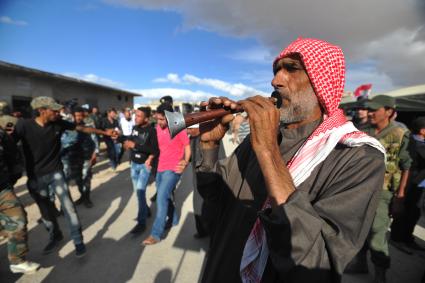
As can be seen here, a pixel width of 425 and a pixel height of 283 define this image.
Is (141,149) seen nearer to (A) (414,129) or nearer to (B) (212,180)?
(B) (212,180)

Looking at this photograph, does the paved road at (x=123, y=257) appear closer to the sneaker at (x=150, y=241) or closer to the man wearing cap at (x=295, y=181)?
the sneaker at (x=150, y=241)

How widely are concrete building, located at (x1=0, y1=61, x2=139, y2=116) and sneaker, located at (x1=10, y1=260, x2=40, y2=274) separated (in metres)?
9.34

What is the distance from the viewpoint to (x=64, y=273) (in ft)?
10.8

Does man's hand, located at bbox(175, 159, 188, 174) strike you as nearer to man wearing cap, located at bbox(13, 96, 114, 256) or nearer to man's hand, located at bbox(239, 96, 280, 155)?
man wearing cap, located at bbox(13, 96, 114, 256)

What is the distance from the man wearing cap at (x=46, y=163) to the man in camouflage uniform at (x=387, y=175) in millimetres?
3805

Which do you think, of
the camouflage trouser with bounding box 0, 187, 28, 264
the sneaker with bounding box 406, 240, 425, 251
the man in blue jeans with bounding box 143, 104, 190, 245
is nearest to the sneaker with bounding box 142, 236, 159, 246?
the man in blue jeans with bounding box 143, 104, 190, 245

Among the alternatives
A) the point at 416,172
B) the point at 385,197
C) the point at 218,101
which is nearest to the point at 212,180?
the point at 218,101

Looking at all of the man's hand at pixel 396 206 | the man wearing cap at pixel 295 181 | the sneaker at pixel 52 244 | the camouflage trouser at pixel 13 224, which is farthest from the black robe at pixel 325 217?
the sneaker at pixel 52 244

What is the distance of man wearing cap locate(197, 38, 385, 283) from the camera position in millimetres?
1027

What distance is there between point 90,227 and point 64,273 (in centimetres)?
133

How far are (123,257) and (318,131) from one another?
11.1 ft

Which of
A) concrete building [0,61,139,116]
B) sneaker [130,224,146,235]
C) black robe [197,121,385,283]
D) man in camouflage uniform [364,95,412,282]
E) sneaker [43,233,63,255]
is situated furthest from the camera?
concrete building [0,61,139,116]

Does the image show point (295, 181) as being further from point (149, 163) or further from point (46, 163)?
point (46, 163)

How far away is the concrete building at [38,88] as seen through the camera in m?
11.3
